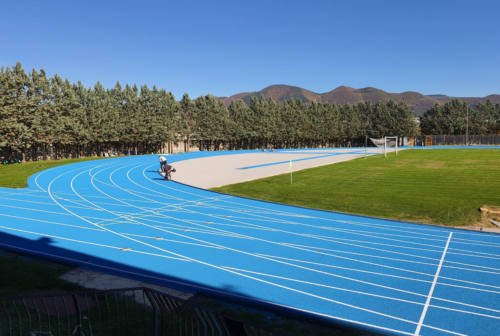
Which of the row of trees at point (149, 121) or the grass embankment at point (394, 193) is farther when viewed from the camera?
the row of trees at point (149, 121)

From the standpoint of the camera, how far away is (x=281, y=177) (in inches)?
1083

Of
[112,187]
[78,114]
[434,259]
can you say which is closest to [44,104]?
[78,114]

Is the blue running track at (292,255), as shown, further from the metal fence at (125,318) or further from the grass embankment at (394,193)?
the grass embankment at (394,193)

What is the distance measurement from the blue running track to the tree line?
40.8 m

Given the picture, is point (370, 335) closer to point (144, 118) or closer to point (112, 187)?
point (112, 187)

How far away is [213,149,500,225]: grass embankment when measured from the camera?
49.6 ft

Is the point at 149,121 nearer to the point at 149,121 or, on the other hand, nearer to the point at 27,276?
the point at 149,121

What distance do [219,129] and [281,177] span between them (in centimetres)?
6347

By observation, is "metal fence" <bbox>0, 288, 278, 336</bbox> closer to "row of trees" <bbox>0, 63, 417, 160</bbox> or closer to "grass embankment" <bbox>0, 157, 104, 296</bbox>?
"grass embankment" <bbox>0, 157, 104, 296</bbox>

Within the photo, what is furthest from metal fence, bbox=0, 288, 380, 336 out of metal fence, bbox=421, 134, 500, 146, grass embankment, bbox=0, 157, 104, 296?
metal fence, bbox=421, 134, 500, 146

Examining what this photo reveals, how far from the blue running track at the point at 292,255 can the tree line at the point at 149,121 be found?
134 ft

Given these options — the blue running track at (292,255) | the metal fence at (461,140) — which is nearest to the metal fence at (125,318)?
the blue running track at (292,255)

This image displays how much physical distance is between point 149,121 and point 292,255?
68.2m

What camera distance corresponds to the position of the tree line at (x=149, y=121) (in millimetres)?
50375
